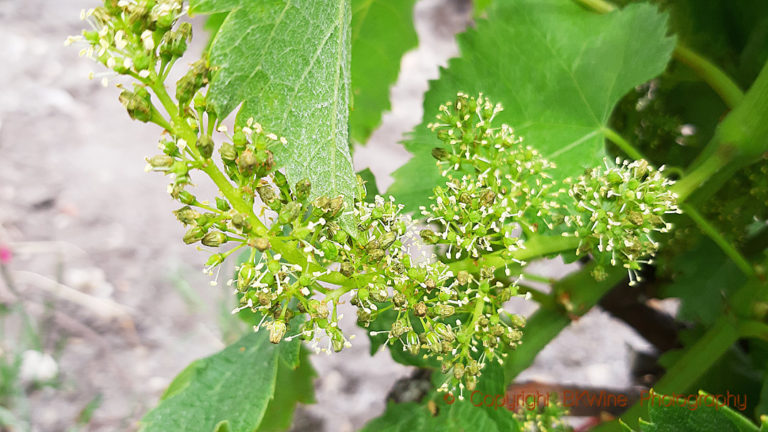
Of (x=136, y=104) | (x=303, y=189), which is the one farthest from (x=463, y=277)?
(x=136, y=104)

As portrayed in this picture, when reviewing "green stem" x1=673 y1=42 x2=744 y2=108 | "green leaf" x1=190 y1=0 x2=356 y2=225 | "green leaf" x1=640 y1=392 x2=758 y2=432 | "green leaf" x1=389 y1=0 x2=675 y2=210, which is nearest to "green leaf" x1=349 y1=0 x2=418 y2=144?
"green leaf" x1=389 y1=0 x2=675 y2=210

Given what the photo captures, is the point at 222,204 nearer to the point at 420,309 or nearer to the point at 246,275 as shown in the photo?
the point at 246,275

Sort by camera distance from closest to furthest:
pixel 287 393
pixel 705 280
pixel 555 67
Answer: pixel 555 67 → pixel 705 280 → pixel 287 393

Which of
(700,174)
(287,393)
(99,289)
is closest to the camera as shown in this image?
(700,174)

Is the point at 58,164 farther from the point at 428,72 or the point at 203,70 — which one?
the point at 203,70

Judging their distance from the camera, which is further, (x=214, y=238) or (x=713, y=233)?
(x=713, y=233)

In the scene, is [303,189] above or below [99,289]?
below

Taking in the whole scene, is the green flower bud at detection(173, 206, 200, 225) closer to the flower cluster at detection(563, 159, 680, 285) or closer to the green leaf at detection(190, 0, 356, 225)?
the green leaf at detection(190, 0, 356, 225)

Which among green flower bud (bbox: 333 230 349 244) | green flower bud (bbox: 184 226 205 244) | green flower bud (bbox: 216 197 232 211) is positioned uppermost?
green flower bud (bbox: 216 197 232 211)
